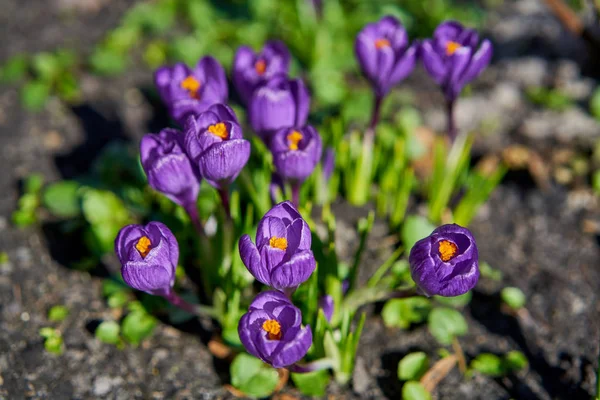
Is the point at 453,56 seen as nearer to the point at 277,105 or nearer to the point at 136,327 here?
the point at 277,105

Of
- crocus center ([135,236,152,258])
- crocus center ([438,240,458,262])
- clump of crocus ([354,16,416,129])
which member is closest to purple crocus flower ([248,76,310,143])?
clump of crocus ([354,16,416,129])

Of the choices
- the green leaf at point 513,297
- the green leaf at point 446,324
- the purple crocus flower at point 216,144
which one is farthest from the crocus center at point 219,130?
the green leaf at point 513,297

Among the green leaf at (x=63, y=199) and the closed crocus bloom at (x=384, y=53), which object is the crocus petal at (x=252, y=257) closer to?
the closed crocus bloom at (x=384, y=53)

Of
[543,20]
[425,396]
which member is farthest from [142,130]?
[543,20]

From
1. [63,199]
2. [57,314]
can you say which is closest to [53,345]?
[57,314]

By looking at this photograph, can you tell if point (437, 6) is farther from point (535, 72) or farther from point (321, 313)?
point (321, 313)

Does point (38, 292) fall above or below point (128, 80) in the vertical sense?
below
